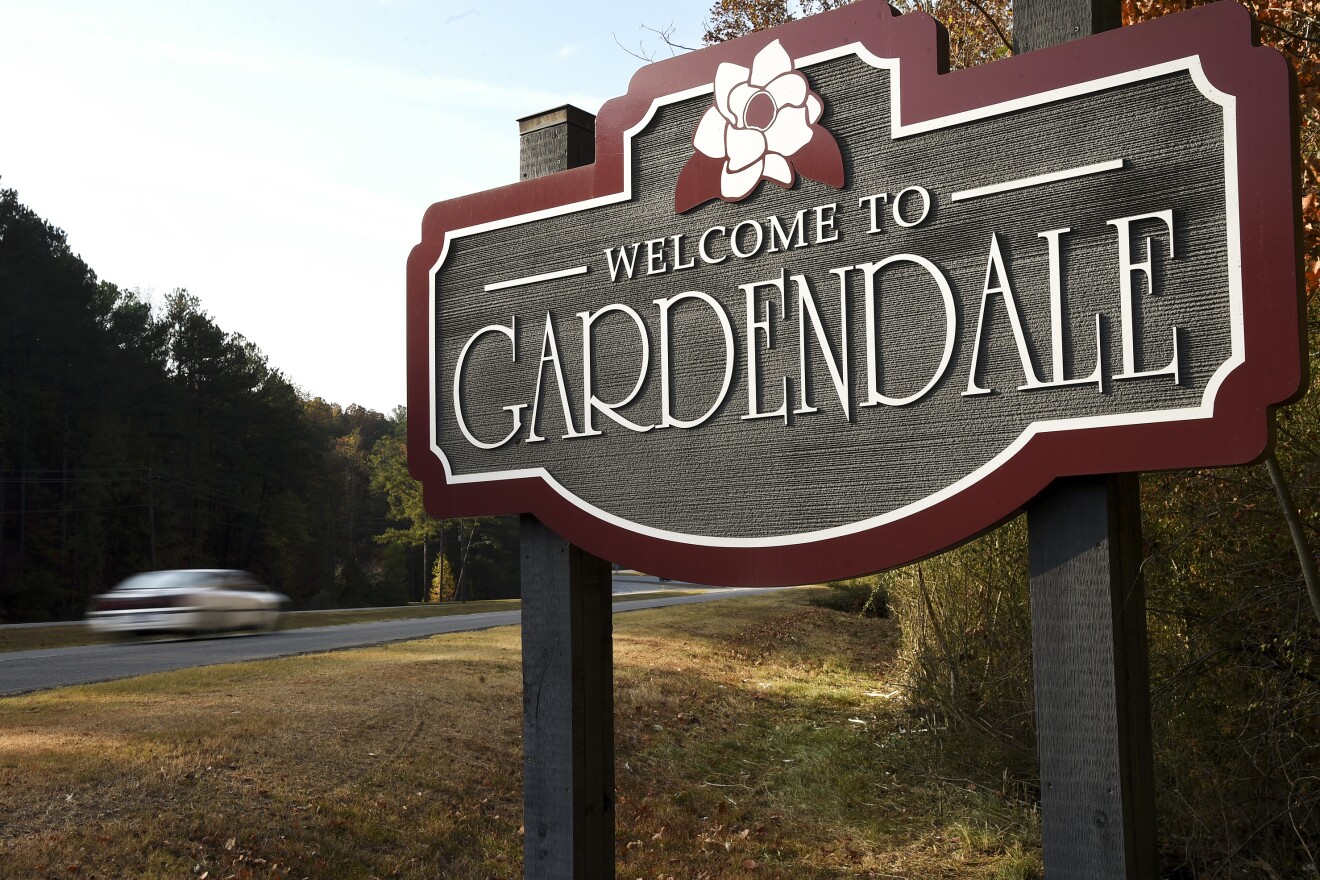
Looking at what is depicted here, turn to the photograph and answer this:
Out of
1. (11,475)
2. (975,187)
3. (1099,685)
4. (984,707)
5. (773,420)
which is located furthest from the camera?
(11,475)

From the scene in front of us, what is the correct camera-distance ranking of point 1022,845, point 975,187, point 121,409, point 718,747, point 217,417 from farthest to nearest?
1. point 217,417
2. point 121,409
3. point 718,747
4. point 1022,845
5. point 975,187

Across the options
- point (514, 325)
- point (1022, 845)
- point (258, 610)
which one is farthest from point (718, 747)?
point (258, 610)

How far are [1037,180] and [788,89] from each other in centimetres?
75

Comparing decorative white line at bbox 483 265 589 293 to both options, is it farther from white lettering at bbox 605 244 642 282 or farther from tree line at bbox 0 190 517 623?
tree line at bbox 0 190 517 623

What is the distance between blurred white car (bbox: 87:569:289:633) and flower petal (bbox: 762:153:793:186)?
16.8 metres

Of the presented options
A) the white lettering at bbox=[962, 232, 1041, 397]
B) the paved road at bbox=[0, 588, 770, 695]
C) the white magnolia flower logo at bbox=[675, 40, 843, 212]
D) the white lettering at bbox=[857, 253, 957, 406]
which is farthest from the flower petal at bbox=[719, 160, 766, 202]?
the paved road at bbox=[0, 588, 770, 695]

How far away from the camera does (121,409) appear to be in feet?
141

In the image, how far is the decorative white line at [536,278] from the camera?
3418mm

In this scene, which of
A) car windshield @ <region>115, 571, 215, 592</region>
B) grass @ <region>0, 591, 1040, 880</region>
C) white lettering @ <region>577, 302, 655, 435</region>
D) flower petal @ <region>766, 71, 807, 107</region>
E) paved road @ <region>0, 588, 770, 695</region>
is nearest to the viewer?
flower petal @ <region>766, 71, 807, 107</region>

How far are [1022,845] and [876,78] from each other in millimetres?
5713

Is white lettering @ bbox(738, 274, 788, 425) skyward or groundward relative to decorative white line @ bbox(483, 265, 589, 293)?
groundward

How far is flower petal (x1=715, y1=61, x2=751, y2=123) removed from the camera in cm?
310

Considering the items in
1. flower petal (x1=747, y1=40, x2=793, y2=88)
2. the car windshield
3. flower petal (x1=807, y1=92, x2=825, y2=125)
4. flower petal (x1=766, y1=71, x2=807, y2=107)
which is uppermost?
flower petal (x1=747, y1=40, x2=793, y2=88)

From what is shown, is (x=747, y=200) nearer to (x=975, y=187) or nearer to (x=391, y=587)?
(x=975, y=187)
